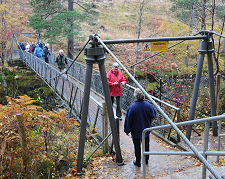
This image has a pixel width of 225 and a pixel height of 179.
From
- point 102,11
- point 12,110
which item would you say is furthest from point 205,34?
point 102,11

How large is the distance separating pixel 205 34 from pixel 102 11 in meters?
32.2

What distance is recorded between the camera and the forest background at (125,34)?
21.8 ft

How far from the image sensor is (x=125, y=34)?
26.8 meters

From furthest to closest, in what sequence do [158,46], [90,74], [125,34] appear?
[125,34] → [158,46] → [90,74]

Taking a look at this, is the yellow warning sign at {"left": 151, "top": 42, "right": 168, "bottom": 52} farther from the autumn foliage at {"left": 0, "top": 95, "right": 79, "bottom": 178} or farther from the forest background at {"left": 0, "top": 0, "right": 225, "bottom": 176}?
the autumn foliage at {"left": 0, "top": 95, "right": 79, "bottom": 178}

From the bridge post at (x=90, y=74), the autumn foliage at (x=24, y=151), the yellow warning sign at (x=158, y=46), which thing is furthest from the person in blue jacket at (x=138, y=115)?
the autumn foliage at (x=24, y=151)

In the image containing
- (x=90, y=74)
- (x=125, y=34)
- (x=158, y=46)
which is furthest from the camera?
(x=125, y=34)

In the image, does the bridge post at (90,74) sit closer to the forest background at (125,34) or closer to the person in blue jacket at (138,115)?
the person in blue jacket at (138,115)

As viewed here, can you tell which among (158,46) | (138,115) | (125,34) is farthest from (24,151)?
(125,34)

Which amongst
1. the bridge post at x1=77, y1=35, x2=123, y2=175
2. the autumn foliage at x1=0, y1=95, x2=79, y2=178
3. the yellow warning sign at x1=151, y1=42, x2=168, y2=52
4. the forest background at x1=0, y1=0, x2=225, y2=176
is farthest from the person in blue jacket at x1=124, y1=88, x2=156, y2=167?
the autumn foliage at x1=0, y1=95, x2=79, y2=178

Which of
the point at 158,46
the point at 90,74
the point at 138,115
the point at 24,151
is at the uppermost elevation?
the point at 158,46

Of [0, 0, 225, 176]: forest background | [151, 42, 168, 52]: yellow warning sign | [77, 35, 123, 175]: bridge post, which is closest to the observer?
[77, 35, 123, 175]: bridge post

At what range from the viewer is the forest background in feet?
21.8

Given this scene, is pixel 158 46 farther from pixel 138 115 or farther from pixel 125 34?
pixel 125 34
